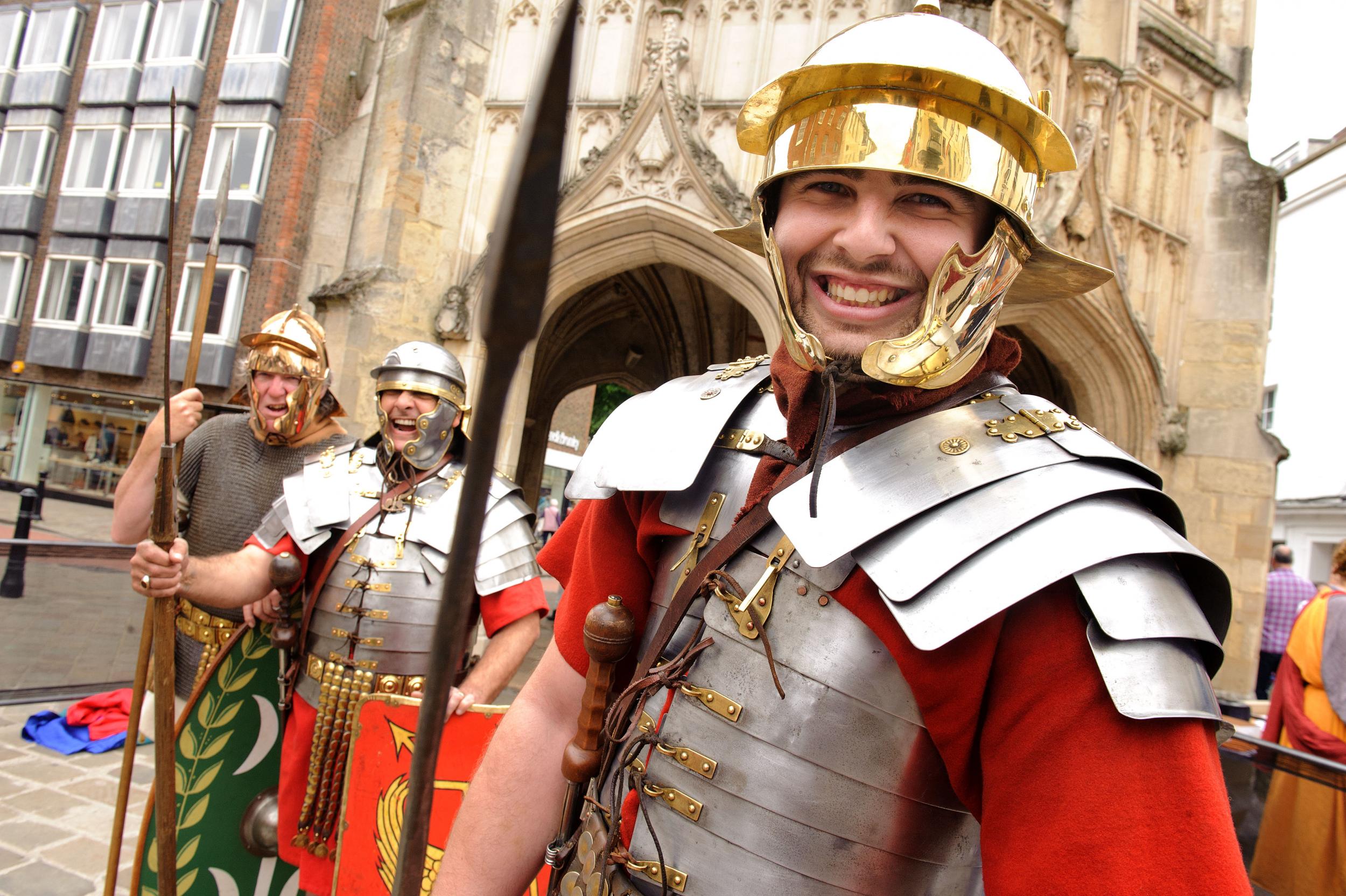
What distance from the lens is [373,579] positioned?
8.75ft

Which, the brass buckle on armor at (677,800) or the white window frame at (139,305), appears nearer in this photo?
the brass buckle on armor at (677,800)

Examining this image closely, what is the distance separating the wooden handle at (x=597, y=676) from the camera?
3.83ft

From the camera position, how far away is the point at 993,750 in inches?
34.4

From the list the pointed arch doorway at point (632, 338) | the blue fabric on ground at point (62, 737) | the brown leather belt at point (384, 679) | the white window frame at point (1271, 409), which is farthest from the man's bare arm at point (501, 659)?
the white window frame at point (1271, 409)

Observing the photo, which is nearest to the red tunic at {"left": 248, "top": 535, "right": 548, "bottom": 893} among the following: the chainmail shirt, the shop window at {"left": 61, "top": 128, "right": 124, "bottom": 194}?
the chainmail shirt

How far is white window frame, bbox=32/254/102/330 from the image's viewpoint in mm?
18000

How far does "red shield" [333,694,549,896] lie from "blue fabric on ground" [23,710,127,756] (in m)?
3.41

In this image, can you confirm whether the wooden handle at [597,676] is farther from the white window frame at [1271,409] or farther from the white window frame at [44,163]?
the white window frame at [44,163]

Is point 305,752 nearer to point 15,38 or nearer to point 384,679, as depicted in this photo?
point 384,679

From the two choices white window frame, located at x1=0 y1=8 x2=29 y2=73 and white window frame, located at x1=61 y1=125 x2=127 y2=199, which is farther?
white window frame, located at x1=0 y1=8 x2=29 y2=73

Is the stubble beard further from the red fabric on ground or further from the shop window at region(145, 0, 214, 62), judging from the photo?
the shop window at region(145, 0, 214, 62)

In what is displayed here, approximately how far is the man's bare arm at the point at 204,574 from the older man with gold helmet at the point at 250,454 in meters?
0.84

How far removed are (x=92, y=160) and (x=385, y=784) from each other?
21821 millimetres

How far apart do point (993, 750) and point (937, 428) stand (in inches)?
15.6
